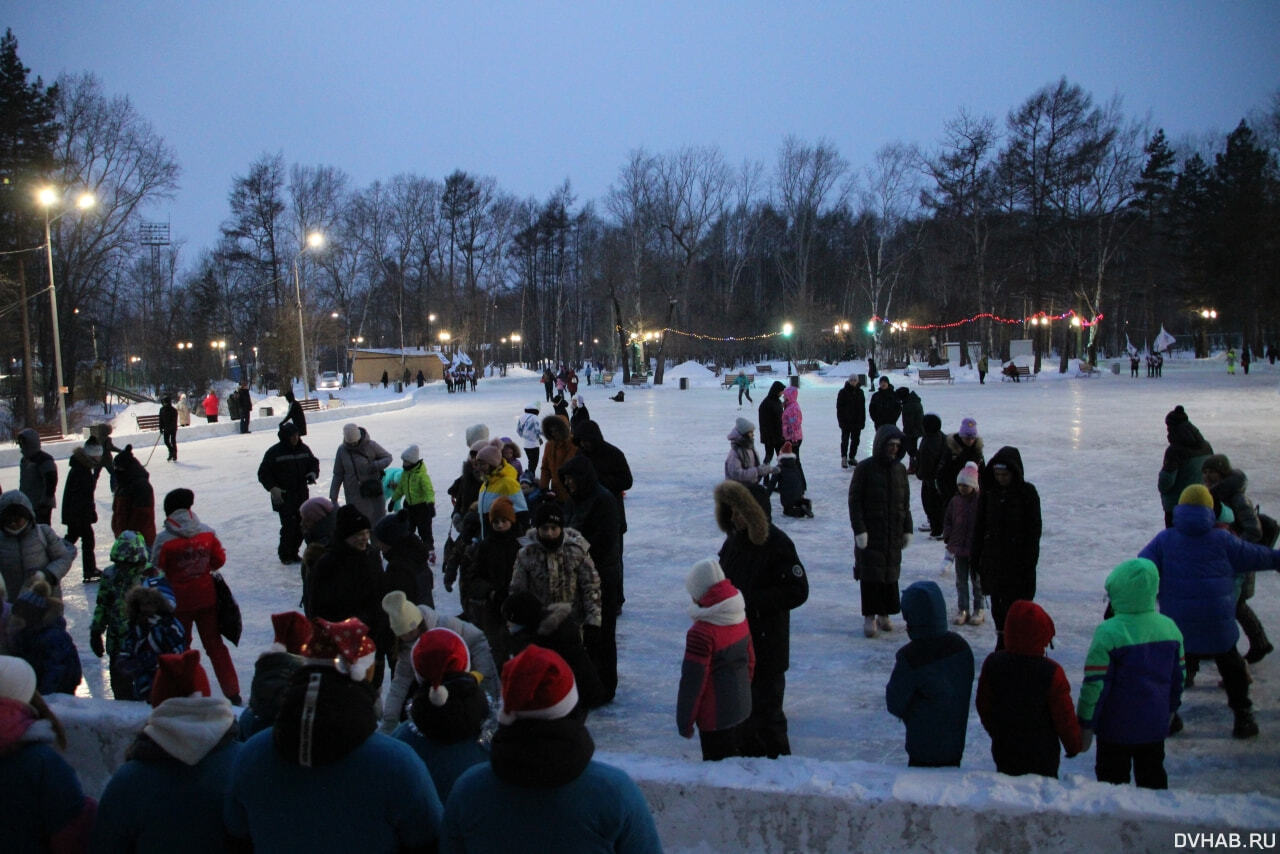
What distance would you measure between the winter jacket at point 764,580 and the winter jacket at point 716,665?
361 mm

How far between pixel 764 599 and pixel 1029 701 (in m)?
1.22

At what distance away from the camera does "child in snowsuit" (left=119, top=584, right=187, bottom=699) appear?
14.0ft

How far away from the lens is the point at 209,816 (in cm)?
210

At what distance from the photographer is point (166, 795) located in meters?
2.11

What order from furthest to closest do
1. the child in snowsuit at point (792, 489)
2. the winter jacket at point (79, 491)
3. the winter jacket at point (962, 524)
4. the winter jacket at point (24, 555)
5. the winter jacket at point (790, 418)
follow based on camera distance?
the winter jacket at point (790, 418) < the child in snowsuit at point (792, 489) < the winter jacket at point (79, 491) < the winter jacket at point (962, 524) < the winter jacket at point (24, 555)

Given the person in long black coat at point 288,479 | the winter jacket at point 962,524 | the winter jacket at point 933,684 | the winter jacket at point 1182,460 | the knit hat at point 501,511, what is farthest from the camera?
the person in long black coat at point 288,479

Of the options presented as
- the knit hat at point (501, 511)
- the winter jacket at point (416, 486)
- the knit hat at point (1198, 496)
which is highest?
the knit hat at point (1198, 496)

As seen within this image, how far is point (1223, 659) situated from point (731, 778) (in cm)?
300

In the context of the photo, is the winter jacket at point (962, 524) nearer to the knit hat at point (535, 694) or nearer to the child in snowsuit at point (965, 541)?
the child in snowsuit at point (965, 541)

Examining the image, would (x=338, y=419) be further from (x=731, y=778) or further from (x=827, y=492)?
(x=731, y=778)

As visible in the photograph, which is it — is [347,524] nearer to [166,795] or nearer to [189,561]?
[189,561]

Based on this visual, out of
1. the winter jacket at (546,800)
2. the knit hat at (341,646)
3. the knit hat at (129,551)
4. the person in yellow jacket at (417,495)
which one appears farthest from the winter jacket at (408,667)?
the person in yellow jacket at (417,495)

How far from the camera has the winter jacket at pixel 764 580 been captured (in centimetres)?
394

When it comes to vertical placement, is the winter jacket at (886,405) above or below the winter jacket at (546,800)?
above
